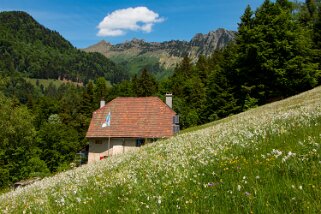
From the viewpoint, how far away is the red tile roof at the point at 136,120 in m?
57.1

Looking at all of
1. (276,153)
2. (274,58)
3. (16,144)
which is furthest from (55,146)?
(276,153)

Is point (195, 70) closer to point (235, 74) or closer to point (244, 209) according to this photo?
point (235, 74)

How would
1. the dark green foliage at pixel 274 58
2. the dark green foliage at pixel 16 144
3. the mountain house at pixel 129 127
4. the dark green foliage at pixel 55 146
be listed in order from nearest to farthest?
the mountain house at pixel 129 127 < the dark green foliage at pixel 16 144 < the dark green foliage at pixel 274 58 < the dark green foliage at pixel 55 146

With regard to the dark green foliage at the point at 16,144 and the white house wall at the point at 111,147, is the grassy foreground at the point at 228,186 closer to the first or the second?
the white house wall at the point at 111,147

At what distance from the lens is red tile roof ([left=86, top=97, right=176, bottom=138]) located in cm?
5706

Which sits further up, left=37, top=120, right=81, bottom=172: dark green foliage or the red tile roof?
the red tile roof

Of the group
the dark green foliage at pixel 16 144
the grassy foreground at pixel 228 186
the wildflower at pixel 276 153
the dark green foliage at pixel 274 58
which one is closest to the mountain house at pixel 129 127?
the dark green foliage at pixel 16 144

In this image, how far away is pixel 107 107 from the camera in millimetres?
62062

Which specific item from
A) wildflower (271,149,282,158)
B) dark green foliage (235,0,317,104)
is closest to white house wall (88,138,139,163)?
dark green foliage (235,0,317,104)

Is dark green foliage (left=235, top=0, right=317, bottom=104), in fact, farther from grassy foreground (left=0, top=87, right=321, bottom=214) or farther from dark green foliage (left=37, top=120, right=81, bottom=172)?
grassy foreground (left=0, top=87, right=321, bottom=214)

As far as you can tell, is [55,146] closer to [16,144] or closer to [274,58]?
[16,144]

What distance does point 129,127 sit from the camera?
5794 cm

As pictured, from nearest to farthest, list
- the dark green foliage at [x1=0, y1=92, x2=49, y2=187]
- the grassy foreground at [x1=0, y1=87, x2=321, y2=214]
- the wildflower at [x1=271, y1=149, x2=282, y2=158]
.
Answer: the grassy foreground at [x1=0, y1=87, x2=321, y2=214] → the wildflower at [x1=271, y1=149, x2=282, y2=158] → the dark green foliage at [x1=0, y1=92, x2=49, y2=187]

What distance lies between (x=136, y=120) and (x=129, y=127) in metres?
1.80
